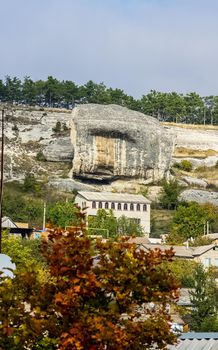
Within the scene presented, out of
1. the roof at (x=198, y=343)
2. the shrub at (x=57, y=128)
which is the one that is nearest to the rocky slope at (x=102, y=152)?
the shrub at (x=57, y=128)

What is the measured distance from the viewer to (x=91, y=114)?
359 ft

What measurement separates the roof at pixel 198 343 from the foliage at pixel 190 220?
61.3m

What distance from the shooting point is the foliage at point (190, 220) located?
89.1m

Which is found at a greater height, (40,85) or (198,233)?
(40,85)

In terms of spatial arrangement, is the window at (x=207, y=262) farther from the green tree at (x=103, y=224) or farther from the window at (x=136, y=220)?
the window at (x=136, y=220)

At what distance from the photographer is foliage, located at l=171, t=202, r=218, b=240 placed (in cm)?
8912

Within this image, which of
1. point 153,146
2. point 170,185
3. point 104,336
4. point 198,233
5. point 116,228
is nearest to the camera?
point 104,336

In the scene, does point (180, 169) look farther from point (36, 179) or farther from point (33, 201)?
point (33, 201)

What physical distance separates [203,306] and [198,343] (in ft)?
85.7

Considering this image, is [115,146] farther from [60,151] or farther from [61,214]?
[61,214]

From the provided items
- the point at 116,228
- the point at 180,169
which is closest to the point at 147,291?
the point at 116,228

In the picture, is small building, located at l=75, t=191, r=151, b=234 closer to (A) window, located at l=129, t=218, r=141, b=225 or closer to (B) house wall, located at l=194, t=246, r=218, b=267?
(A) window, located at l=129, t=218, r=141, b=225

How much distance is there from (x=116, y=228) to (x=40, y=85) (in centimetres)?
5388

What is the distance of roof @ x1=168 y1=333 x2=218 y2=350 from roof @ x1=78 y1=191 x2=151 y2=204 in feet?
221
